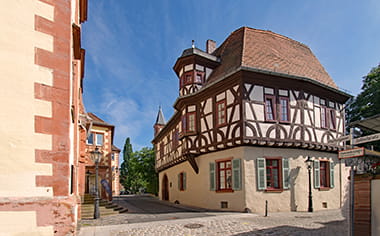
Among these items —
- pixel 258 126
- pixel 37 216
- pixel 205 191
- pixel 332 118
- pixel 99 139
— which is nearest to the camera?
pixel 37 216

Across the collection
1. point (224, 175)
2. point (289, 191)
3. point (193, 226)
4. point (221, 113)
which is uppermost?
point (221, 113)

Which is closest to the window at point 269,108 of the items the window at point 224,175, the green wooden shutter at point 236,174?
the green wooden shutter at point 236,174

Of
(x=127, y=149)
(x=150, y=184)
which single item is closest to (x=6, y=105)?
(x=150, y=184)

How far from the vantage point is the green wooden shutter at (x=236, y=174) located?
13.2m

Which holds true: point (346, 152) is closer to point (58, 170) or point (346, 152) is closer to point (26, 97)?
point (58, 170)

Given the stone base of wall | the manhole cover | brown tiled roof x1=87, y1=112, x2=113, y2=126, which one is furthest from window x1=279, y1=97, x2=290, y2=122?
brown tiled roof x1=87, y1=112, x2=113, y2=126

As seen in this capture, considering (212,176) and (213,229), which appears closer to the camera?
(213,229)

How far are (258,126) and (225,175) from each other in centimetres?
318

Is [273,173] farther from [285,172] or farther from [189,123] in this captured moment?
[189,123]

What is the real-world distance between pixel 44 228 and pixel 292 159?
41.1 ft

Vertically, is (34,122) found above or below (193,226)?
A: above

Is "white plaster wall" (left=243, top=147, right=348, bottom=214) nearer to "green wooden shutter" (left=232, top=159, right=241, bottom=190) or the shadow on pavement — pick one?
"green wooden shutter" (left=232, top=159, right=241, bottom=190)

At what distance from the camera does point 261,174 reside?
13.3 meters

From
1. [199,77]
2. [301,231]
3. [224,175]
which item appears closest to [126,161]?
[199,77]
